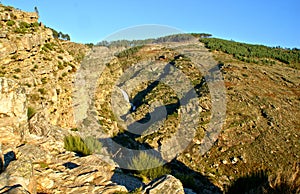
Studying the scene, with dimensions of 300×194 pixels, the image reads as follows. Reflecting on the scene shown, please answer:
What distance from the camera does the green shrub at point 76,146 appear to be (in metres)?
9.52

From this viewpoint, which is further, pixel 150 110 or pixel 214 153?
pixel 150 110

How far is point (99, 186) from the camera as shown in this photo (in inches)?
251

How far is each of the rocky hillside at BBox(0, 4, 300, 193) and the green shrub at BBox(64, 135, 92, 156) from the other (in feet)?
0.11

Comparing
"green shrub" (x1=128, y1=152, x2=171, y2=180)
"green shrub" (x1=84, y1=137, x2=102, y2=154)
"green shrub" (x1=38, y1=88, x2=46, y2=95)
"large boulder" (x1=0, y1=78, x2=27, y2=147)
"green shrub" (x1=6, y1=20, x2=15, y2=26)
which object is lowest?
"green shrub" (x1=128, y1=152, x2=171, y2=180)

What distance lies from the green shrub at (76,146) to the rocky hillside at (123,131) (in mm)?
35

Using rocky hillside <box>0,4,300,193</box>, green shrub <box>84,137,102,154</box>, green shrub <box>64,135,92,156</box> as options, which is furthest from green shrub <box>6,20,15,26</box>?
green shrub <box>84,137,102,154</box>

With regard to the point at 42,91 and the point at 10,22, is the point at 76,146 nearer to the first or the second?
the point at 42,91

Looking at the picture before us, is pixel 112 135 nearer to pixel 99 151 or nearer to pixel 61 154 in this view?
pixel 99 151

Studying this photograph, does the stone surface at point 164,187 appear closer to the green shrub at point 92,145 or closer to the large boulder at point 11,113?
the large boulder at point 11,113

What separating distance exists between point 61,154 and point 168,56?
41833 millimetres

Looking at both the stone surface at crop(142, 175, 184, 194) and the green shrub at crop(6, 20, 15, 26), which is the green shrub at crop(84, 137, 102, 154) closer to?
the stone surface at crop(142, 175, 184, 194)

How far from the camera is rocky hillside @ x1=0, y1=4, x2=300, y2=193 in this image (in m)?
6.74

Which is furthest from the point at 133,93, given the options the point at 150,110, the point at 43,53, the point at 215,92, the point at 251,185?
the point at 251,185

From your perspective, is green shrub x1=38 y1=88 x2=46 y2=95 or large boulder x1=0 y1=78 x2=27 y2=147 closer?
large boulder x1=0 y1=78 x2=27 y2=147
